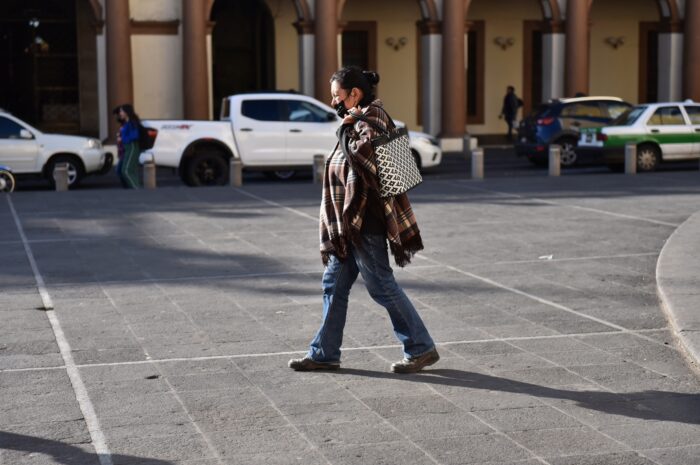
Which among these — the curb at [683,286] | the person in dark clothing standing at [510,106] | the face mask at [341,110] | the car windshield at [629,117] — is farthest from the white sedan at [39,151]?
the face mask at [341,110]

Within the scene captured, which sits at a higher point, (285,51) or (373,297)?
(285,51)

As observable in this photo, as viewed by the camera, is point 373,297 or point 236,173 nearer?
point 373,297

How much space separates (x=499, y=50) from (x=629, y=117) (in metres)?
11.8

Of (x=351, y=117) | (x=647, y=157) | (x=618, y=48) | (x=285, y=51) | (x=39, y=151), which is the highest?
(x=618, y=48)

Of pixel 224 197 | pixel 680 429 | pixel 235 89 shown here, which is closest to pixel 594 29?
pixel 235 89

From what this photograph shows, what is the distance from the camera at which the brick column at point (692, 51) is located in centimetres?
3275

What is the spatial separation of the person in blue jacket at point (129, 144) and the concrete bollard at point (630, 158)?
8338 mm

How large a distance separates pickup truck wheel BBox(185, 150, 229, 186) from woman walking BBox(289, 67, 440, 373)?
586 inches

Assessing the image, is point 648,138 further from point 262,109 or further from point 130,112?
point 130,112

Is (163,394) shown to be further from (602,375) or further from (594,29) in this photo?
(594,29)

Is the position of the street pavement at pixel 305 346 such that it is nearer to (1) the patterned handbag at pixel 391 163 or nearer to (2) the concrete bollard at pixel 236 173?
(1) the patterned handbag at pixel 391 163

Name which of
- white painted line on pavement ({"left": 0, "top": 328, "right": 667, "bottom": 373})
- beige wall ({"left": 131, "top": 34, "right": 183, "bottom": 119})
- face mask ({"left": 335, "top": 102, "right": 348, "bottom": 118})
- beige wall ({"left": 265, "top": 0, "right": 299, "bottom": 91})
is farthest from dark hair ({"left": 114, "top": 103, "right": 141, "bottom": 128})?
beige wall ({"left": 265, "top": 0, "right": 299, "bottom": 91})

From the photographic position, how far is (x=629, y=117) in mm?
23906

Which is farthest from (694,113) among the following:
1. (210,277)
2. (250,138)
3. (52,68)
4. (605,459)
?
(605,459)
